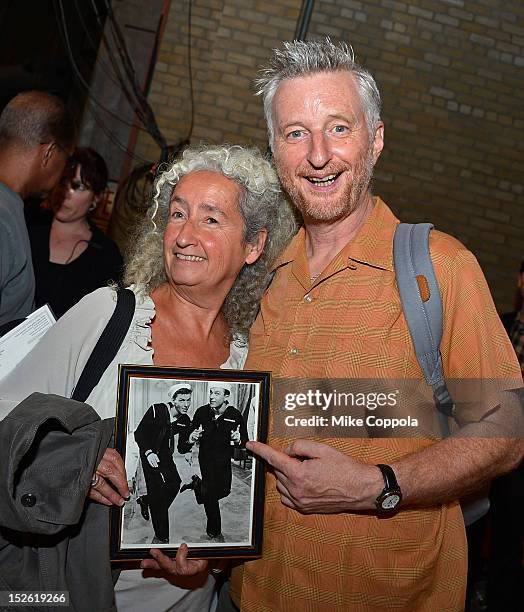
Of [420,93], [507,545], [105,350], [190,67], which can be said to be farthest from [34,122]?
[420,93]

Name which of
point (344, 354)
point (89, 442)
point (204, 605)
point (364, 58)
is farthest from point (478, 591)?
point (364, 58)

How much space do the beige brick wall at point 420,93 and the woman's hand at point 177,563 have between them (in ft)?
18.7

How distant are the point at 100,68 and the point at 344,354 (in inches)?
249

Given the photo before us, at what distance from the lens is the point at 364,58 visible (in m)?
7.38

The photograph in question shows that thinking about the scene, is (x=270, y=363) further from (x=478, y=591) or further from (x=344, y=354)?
(x=478, y=591)

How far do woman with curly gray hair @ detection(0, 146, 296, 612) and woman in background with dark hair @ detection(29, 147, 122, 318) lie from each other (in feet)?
7.14

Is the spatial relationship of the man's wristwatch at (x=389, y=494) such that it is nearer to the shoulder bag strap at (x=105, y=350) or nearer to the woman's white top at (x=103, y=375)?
the woman's white top at (x=103, y=375)

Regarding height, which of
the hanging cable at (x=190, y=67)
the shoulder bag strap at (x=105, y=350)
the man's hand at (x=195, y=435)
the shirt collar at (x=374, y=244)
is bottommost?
the man's hand at (x=195, y=435)

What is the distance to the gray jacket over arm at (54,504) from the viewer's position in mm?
1755

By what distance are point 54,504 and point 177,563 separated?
0.40 meters

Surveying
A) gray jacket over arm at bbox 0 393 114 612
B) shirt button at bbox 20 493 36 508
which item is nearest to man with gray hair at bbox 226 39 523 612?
gray jacket over arm at bbox 0 393 114 612

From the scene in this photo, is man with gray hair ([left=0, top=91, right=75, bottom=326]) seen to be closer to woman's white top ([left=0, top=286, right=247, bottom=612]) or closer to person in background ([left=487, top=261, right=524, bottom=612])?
woman's white top ([left=0, top=286, right=247, bottom=612])

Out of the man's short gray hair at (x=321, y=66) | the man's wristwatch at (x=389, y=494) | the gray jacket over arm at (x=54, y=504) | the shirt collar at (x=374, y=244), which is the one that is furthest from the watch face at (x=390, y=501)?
the man's short gray hair at (x=321, y=66)

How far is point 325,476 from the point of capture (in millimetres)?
1934
